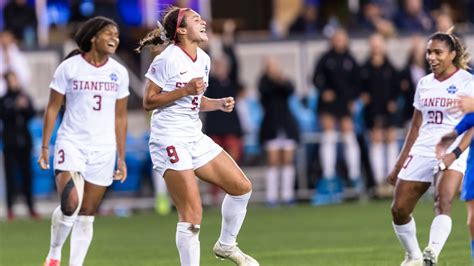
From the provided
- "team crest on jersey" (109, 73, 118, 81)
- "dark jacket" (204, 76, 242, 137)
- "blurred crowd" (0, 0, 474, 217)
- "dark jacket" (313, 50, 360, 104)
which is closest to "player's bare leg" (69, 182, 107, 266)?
"team crest on jersey" (109, 73, 118, 81)

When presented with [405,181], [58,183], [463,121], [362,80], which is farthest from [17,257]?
[362,80]

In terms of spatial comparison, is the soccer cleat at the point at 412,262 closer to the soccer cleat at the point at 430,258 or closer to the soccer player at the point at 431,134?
the soccer player at the point at 431,134

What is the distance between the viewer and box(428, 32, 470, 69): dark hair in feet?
40.7

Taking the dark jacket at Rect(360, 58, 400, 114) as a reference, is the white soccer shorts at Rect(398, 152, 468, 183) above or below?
above

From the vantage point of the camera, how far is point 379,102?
24.3 metres

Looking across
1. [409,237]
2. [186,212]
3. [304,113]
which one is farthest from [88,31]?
[304,113]

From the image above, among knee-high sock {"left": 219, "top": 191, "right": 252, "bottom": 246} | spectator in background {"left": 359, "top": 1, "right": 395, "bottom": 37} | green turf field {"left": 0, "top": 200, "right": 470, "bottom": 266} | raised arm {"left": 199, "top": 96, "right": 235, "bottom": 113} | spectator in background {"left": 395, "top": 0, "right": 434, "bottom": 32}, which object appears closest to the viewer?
raised arm {"left": 199, "top": 96, "right": 235, "bottom": 113}

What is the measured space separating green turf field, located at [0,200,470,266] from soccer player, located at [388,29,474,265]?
0.91 metres

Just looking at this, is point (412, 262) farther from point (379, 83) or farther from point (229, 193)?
point (379, 83)

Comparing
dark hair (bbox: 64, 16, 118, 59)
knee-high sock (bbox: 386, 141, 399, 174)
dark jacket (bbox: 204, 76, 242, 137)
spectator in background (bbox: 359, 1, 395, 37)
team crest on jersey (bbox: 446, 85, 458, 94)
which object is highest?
dark hair (bbox: 64, 16, 118, 59)

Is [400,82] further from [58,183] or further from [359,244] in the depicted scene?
[58,183]

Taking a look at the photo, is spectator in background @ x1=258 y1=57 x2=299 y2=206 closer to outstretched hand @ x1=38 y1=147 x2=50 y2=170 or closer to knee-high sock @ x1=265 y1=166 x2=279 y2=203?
knee-high sock @ x1=265 y1=166 x2=279 y2=203

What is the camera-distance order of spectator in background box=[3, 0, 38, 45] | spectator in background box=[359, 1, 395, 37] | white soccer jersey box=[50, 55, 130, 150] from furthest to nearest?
spectator in background box=[359, 1, 395, 37] → spectator in background box=[3, 0, 38, 45] → white soccer jersey box=[50, 55, 130, 150]

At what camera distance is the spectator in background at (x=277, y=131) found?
23.9m
